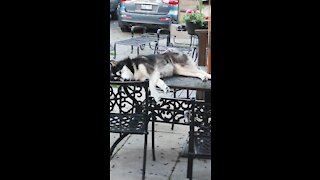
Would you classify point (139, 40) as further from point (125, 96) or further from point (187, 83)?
point (187, 83)

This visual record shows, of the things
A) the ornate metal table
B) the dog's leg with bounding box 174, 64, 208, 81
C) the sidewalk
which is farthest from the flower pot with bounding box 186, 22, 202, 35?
the dog's leg with bounding box 174, 64, 208, 81

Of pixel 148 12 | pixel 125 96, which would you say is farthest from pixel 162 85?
pixel 148 12

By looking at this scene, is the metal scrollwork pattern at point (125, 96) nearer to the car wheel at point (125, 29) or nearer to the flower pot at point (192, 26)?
the flower pot at point (192, 26)

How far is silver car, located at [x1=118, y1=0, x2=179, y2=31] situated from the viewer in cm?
1373

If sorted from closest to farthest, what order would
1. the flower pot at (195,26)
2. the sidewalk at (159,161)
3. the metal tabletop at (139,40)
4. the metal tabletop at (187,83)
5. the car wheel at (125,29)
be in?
the metal tabletop at (187,83) → the sidewalk at (159,161) → the flower pot at (195,26) → the metal tabletop at (139,40) → the car wheel at (125,29)

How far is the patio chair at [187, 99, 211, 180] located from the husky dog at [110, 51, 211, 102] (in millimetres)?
375

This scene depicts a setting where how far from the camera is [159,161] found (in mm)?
4496

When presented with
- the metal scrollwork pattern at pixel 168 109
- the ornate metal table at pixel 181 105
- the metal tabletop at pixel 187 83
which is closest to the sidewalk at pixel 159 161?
the ornate metal table at pixel 181 105

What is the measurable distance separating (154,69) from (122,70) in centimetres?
27

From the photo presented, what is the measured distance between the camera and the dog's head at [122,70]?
403cm

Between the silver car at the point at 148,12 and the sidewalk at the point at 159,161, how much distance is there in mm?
8795
